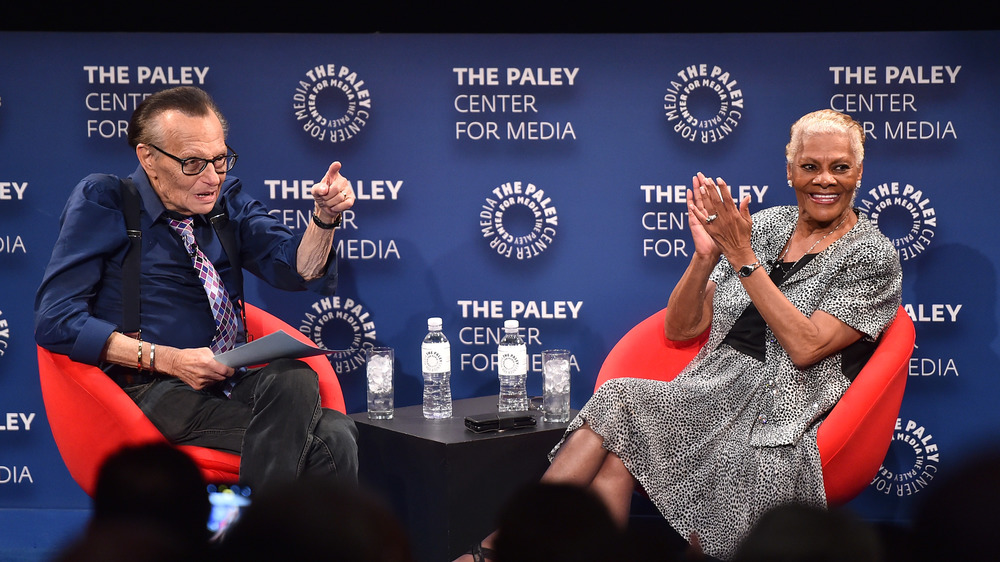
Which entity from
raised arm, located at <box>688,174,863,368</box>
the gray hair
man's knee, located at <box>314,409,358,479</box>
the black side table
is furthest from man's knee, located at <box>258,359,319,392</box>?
raised arm, located at <box>688,174,863,368</box>

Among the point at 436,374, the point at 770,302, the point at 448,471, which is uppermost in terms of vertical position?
the point at 770,302

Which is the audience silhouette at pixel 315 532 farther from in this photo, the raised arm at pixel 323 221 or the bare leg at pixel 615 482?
the raised arm at pixel 323 221

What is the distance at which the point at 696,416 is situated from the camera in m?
2.88

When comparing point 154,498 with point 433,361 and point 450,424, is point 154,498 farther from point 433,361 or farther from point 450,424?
point 433,361

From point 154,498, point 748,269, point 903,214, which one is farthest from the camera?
point 903,214

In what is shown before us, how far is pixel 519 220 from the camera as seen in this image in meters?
3.79

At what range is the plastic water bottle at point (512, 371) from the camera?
133 inches

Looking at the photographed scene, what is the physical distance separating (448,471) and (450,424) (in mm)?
292

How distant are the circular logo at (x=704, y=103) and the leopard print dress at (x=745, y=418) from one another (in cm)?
84

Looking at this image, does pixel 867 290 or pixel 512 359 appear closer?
pixel 867 290

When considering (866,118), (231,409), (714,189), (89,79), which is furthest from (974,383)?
(89,79)

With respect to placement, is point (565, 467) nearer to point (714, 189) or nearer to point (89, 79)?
point (714, 189)

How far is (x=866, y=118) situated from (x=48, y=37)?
3.14 m

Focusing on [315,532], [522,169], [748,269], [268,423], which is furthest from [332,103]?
[315,532]
